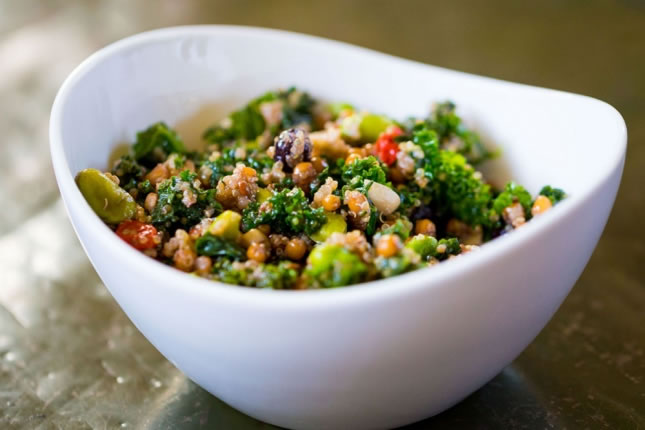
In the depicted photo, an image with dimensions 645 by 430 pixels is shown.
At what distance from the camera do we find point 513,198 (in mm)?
1730

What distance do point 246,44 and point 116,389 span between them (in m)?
1.05

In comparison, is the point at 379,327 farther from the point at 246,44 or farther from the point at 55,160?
the point at 246,44

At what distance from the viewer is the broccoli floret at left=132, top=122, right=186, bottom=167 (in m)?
1.89

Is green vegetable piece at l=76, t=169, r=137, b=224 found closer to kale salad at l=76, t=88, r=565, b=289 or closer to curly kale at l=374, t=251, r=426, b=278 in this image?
kale salad at l=76, t=88, r=565, b=289

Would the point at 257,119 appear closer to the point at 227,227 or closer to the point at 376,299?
the point at 227,227

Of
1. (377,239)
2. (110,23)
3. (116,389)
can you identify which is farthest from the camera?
(110,23)

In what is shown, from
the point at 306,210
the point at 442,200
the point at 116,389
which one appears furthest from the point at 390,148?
the point at 116,389

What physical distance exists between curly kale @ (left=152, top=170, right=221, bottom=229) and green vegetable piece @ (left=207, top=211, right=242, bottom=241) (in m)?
0.09

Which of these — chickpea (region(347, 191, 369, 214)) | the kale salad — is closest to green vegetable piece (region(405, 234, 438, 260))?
the kale salad

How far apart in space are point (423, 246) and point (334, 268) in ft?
0.80

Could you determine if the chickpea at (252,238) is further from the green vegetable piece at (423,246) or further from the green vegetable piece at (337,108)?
the green vegetable piece at (337,108)

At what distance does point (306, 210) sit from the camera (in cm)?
147

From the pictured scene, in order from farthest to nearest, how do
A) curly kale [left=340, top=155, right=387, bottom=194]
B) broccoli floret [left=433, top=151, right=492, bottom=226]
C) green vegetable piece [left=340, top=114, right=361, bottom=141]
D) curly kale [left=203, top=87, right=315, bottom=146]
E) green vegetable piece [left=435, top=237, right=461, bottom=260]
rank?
curly kale [left=203, top=87, right=315, bottom=146], green vegetable piece [left=340, top=114, right=361, bottom=141], broccoli floret [left=433, top=151, right=492, bottom=226], curly kale [left=340, top=155, right=387, bottom=194], green vegetable piece [left=435, top=237, right=461, bottom=260]

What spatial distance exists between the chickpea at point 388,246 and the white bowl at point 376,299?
147 millimetres
